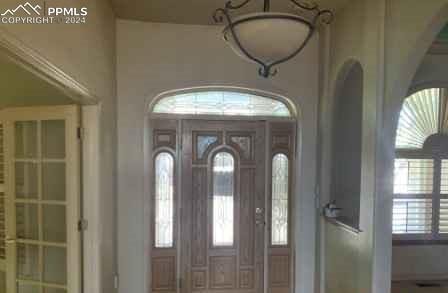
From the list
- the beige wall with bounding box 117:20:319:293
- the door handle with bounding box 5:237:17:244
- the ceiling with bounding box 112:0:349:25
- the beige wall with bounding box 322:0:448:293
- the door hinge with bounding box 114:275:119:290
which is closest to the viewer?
the beige wall with bounding box 322:0:448:293

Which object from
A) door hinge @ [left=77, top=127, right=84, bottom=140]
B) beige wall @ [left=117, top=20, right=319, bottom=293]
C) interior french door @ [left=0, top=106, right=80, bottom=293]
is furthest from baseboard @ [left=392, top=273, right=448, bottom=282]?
door hinge @ [left=77, top=127, right=84, bottom=140]

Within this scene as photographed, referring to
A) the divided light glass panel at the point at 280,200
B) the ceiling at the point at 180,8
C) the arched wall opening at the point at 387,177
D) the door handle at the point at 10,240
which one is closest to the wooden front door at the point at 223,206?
the divided light glass panel at the point at 280,200

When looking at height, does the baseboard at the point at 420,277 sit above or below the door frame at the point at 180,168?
below

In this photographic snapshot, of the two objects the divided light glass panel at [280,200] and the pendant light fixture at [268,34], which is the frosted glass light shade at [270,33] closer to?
the pendant light fixture at [268,34]

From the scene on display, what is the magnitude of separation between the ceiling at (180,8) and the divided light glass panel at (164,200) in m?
1.47

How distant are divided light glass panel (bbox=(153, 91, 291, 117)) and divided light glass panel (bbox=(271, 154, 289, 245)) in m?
0.58

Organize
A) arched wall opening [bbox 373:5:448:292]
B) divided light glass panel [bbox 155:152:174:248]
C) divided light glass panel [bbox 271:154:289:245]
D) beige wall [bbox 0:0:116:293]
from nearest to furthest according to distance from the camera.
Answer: beige wall [bbox 0:0:116:293]
arched wall opening [bbox 373:5:448:292]
divided light glass panel [bbox 155:152:174:248]
divided light glass panel [bbox 271:154:289:245]

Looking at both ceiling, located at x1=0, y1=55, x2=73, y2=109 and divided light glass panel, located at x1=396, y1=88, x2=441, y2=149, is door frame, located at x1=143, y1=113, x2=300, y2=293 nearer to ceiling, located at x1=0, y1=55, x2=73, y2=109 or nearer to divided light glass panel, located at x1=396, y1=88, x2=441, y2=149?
ceiling, located at x1=0, y1=55, x2=73, y2=109

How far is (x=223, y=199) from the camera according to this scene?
3.91 m

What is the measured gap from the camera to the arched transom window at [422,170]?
175 inches

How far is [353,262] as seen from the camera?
3.05 m

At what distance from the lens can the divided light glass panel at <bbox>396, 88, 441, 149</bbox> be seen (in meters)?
4.41

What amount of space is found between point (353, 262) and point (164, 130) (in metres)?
2.33

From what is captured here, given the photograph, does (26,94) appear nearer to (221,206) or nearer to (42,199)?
(42,199)
